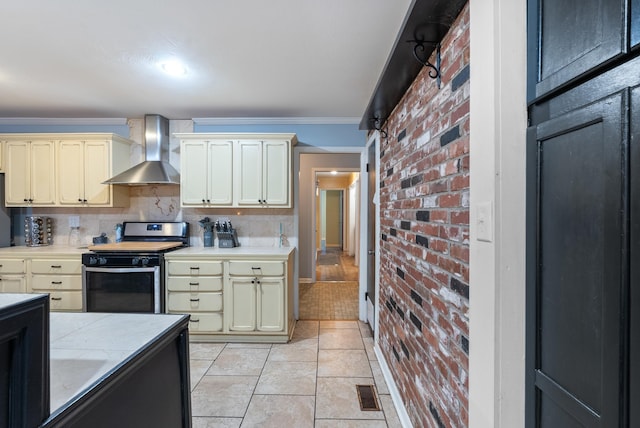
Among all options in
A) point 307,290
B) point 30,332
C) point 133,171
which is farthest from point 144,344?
point 307,290

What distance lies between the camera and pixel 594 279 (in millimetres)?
685

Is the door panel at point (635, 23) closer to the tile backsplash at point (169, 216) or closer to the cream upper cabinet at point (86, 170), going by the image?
the tile backsplash at point (169, 216)

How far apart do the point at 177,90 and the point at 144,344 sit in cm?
235

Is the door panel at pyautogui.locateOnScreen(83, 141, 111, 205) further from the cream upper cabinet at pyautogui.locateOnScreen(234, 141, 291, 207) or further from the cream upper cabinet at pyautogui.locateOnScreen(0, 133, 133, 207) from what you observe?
the cream upper cabinet at pyautogui.locateOnScreen(234, 141, 291, 207)

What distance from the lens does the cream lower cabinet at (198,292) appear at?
9.50ft

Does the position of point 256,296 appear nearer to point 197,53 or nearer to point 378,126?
point 378,126

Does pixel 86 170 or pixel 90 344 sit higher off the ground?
pixel 86 170

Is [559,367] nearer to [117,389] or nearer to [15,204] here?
[117,389]

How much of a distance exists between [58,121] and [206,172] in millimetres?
1980

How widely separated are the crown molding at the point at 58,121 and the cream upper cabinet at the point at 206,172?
1.08 metres

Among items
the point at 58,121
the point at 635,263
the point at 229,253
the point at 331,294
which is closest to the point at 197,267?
the point at 229,253

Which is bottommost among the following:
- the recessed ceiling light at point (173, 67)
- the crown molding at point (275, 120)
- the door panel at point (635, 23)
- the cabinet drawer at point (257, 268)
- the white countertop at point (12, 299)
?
the cabinet drawer at point (257, 268)

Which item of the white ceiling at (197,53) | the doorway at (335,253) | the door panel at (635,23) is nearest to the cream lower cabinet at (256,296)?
the doorway at (335,253)

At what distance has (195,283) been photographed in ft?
9.54
